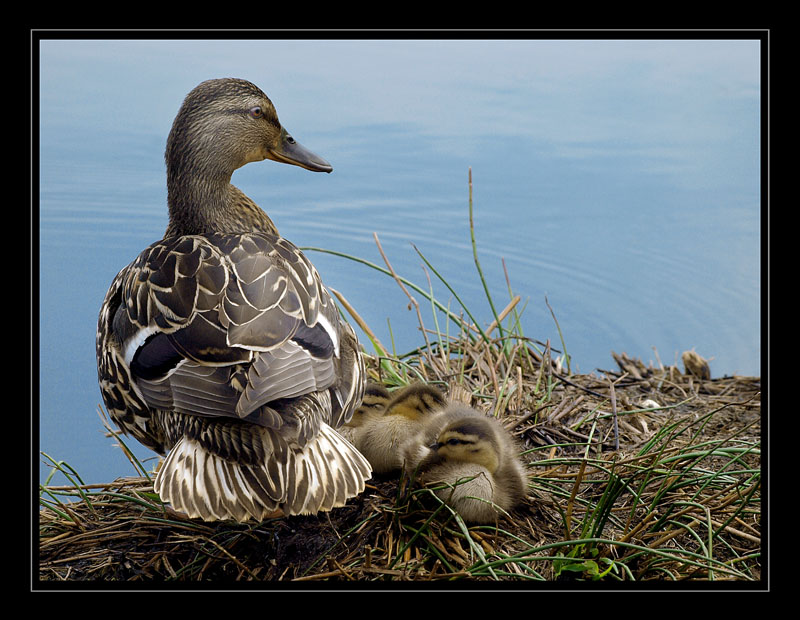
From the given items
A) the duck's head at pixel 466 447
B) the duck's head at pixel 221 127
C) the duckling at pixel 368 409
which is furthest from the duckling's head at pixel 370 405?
the duck's head at pixel 221 127

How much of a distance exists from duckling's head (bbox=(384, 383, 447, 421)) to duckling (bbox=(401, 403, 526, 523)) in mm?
151

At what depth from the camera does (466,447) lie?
6.65 feet

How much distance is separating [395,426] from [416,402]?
0.37 feet

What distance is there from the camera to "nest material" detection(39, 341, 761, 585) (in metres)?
1.83

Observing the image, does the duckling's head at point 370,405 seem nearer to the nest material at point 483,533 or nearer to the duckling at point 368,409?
the duckling at point 368,409

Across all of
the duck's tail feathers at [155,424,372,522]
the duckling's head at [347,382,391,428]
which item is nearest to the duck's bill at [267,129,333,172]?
the duckling's head at [347,382,391,428]

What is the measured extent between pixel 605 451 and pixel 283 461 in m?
1.19

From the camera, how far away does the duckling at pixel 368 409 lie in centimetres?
234

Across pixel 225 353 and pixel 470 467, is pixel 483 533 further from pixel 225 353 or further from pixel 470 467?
pixel 225 353

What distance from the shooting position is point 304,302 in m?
2.07

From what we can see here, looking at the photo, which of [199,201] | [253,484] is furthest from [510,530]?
[199,201]

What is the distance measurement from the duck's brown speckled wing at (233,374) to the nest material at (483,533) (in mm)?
219
